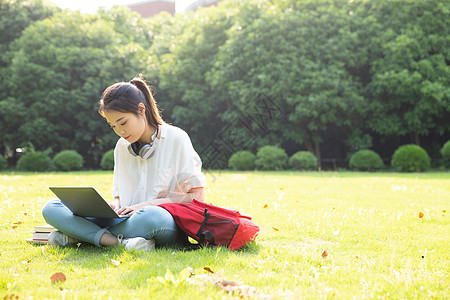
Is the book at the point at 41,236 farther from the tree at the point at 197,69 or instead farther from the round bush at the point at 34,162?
the tree at the point at 197,69

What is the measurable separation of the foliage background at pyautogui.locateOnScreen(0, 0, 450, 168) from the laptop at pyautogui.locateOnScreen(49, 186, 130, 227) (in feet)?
41.5

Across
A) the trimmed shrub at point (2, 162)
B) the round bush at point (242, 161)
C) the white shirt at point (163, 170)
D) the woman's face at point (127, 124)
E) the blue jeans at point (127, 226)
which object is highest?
the woman's face at point (127, 124)

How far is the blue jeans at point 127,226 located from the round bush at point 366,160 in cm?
1459

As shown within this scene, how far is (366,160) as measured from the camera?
16.7 metres

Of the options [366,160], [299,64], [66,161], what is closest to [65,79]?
[66,161]

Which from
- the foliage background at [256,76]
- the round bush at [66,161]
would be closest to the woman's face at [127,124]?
the foliage background at [256,76]

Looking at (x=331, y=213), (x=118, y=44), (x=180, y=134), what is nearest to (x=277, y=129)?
(x=118, y=44)

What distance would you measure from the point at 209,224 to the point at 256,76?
631 inches

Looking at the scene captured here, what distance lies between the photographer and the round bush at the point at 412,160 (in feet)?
52.2

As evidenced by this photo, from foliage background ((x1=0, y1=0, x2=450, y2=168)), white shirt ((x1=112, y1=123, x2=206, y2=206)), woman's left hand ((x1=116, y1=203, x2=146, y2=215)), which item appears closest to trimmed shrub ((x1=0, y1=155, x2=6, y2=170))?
foliage background ((x1=0, y1=0, x2=450, y2=168))

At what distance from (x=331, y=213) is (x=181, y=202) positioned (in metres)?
2.47

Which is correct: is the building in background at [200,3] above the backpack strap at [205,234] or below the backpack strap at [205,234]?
above

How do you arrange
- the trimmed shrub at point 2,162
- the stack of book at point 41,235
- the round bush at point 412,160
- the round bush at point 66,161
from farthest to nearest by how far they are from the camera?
the trimmed shrub at point 2,162
the round bush at point 66,161
the round bush at point 412,160
the stack of book at point 41,235

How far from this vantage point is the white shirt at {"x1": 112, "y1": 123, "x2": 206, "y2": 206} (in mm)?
3305
